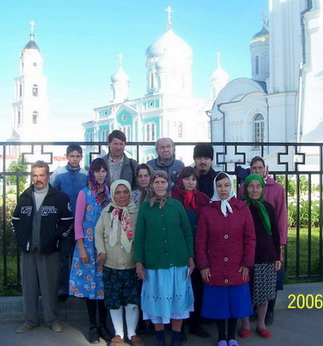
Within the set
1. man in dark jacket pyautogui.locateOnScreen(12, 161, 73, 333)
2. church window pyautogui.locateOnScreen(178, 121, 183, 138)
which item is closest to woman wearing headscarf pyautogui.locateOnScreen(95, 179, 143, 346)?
man in dark jacket pyautogui.locateOnScreen(12, 161, 73, 333)

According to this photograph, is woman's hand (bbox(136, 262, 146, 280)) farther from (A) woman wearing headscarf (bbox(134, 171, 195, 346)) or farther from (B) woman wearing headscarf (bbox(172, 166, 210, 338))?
(B) woman wearing headscarf (bbox(172, 166, 210, 338))

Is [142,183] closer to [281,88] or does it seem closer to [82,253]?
[82,253]

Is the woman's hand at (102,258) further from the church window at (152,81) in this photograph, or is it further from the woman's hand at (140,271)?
the church window at (152,81)

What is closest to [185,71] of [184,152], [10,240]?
[184,152]

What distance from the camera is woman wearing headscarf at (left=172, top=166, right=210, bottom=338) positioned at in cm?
384

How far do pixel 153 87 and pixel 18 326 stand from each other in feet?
152

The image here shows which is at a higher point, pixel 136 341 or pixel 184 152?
pixel 184 152

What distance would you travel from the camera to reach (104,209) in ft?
12.3

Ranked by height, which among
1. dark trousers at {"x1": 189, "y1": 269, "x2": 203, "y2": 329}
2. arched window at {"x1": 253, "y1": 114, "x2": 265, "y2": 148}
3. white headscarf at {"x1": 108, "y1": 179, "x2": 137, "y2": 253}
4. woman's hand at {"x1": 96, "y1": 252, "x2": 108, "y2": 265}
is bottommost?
dark trousers at {"x1": 189, "y1": 269, "x2": 203, "y2": 329}

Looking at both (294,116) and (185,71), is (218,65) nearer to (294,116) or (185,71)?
(185,71)

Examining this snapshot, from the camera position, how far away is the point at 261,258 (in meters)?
3.88

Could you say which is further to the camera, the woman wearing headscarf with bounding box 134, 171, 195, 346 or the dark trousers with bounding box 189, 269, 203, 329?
the dark trousers with bounding box 189, 269, 203, 329

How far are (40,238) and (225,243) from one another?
1541 millimetres
